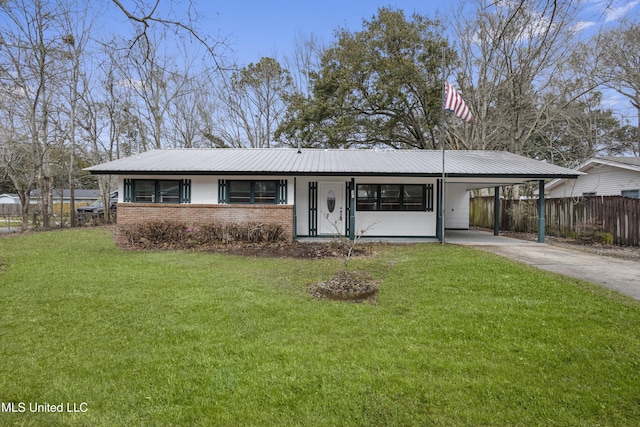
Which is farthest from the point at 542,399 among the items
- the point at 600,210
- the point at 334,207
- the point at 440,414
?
the point at 600,210

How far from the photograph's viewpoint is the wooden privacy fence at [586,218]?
456 inches

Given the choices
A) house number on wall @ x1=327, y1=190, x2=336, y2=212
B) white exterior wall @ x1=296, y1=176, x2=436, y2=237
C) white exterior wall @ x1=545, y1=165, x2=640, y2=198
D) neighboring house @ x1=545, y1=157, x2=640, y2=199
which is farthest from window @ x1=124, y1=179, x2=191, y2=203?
white exterior wall @ x1=545, y1=165, x2=640, y2=198

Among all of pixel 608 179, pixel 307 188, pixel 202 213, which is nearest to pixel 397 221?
pixel 307 188

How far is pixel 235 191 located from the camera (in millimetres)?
12633

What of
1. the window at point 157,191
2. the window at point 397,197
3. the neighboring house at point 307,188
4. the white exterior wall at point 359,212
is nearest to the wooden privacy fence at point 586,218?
the neighboring house at point 307,188

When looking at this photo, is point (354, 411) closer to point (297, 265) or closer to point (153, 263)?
point (297, 265)

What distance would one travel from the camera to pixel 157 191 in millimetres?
12672

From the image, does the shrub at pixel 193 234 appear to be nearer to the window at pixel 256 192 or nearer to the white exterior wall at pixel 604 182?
the window at pixel 256 192

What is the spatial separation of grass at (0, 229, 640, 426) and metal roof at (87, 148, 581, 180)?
6.02 metres

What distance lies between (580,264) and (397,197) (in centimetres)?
629

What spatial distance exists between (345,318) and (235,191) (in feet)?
29.8

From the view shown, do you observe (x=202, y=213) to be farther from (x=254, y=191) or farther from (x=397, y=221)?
(x=397, y=221)

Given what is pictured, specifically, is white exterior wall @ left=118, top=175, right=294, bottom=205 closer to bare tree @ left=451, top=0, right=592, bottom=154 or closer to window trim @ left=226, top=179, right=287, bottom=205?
window trim @ left=226, top=179, right=287, bottom=205

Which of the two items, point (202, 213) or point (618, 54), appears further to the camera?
point (618, 54)
